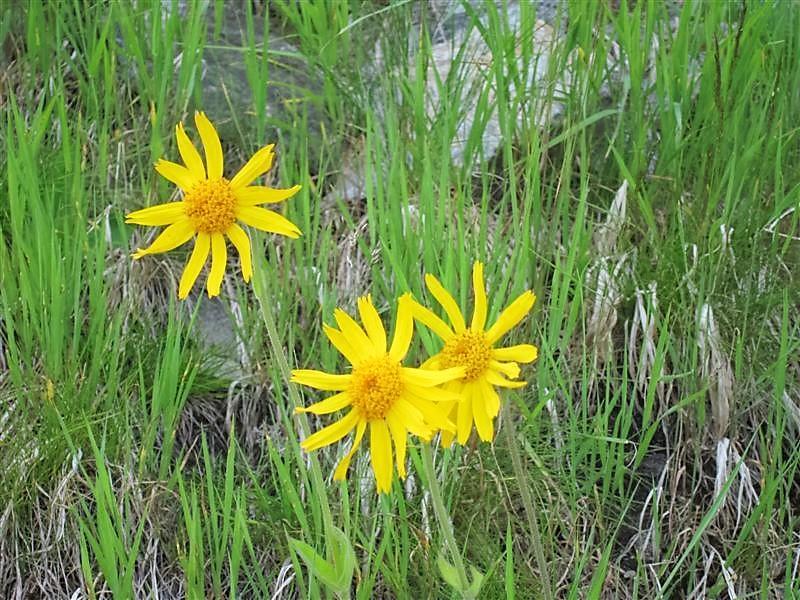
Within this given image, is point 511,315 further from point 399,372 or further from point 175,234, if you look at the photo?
point 175,234

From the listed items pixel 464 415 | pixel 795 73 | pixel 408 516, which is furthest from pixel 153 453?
pixel 795 73

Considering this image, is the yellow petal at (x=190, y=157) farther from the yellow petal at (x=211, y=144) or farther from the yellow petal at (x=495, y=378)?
the yellow petal at (x=495, y=378)

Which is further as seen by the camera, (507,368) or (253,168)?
(253,168)

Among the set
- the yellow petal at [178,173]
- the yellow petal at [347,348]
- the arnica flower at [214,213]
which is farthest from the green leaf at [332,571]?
the yellow petal at [178,173]

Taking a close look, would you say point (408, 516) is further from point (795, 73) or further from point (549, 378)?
point (795, 73)

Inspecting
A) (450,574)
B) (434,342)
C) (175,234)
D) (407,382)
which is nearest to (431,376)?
(407,382)

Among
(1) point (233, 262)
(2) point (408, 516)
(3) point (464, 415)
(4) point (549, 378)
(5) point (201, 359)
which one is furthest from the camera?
(1) point (233, 262)
